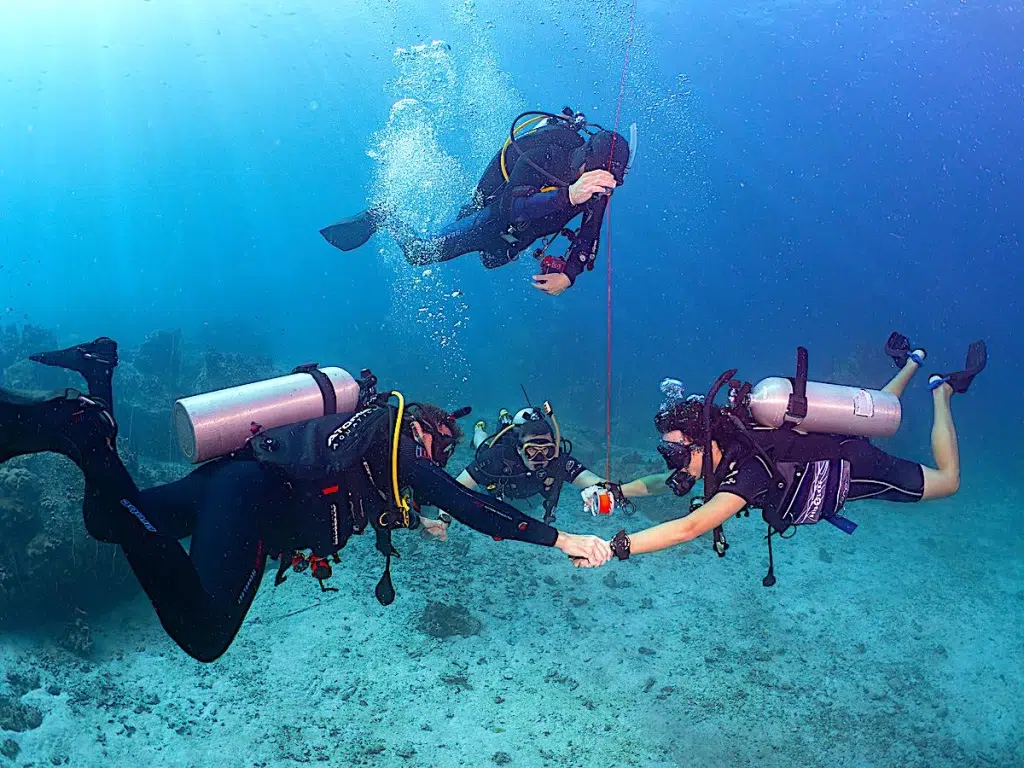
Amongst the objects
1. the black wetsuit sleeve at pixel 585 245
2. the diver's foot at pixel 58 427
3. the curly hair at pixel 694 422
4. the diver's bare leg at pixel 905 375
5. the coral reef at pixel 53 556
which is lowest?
the coral reef at pixel 53 556

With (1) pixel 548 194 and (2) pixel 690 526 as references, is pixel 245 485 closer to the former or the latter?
(2) pixel 690 526

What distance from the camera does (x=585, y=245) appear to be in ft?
22.9

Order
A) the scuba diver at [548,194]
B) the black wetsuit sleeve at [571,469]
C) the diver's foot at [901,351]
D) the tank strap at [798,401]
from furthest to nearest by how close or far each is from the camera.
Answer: the black wetsuit sleeve at [571,469] → the diver's foot at [901,351] → the scuba diver at [548,194] → the tank strap at [798,401]

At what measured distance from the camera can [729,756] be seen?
6.85 m

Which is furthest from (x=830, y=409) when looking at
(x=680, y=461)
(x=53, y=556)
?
(x=53, y=556)

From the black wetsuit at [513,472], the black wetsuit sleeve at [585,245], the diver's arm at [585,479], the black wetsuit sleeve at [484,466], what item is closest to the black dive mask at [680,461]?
the diver's arm at [585,479]

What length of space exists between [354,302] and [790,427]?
71707 mm

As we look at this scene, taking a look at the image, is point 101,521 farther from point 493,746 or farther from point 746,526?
point 746,526

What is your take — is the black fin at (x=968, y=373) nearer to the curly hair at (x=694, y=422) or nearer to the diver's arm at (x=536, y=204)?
the curly hair at (x=694, y=422)

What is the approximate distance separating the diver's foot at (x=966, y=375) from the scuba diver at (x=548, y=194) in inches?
162

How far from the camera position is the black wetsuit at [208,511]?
121 inches

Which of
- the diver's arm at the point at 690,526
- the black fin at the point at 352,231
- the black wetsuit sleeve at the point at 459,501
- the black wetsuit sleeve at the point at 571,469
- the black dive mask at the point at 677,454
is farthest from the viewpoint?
the black fin at the point at 352,231

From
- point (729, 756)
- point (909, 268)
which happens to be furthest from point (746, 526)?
point (909, 268)

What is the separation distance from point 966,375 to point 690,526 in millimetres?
3953
